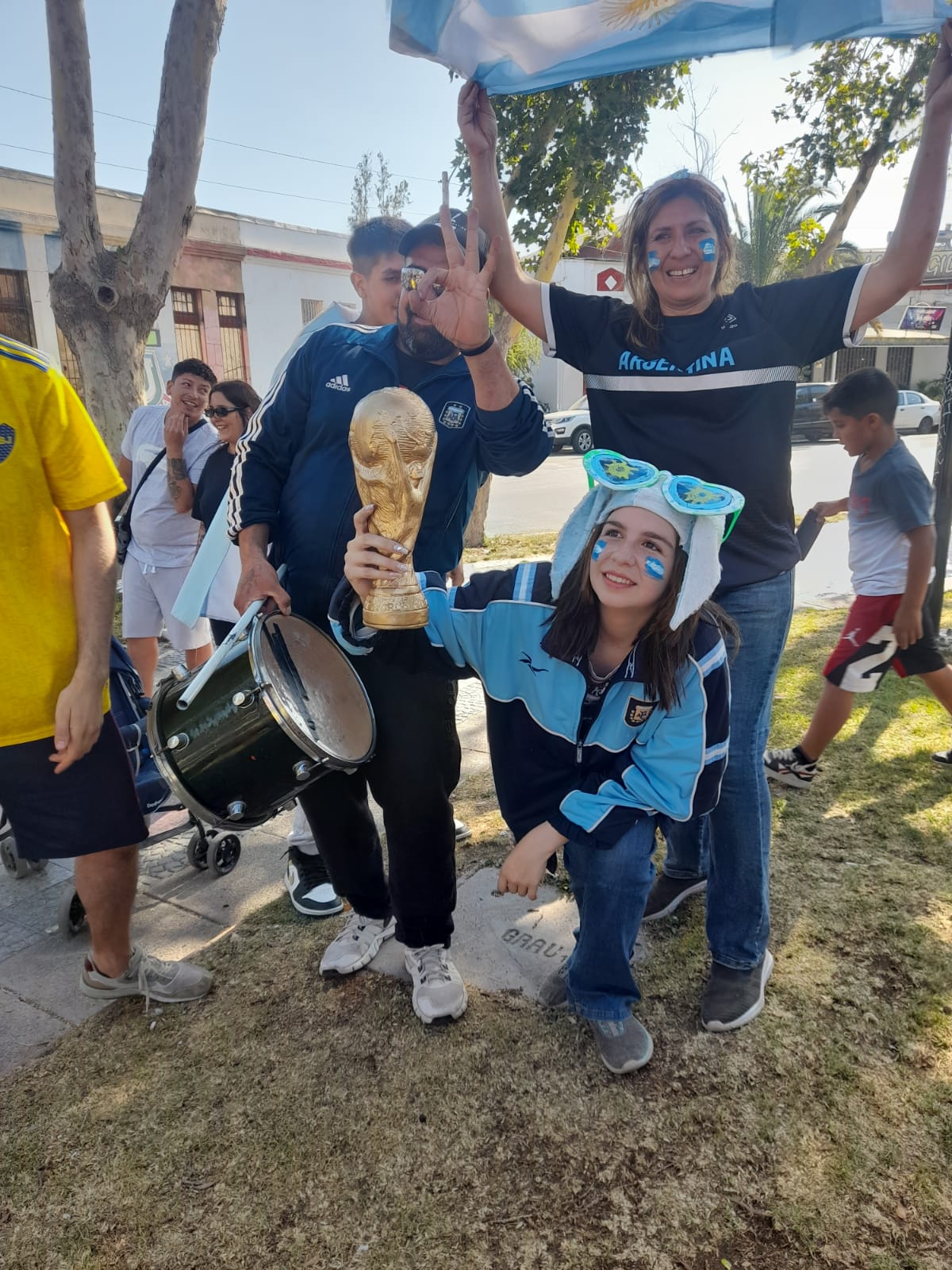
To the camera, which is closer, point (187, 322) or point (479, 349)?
point (479, 349)

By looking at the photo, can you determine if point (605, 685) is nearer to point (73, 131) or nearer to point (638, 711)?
point (638, 711)

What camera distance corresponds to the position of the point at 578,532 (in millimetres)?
2076

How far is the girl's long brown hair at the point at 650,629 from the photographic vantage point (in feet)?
6.56

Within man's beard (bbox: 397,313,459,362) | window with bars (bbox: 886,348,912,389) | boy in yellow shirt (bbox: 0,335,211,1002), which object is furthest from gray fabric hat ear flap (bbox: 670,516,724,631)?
window with bars (bbox: 886,348,912,389)

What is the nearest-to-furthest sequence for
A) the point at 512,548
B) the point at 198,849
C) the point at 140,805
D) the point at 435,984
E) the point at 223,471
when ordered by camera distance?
1. the point at 435,984
2. the point at 140,805
3. the point at 198,849
4. the point at 223,471
5. the point at 512,548

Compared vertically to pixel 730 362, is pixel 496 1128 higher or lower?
lower

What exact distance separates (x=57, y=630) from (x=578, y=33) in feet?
6.82

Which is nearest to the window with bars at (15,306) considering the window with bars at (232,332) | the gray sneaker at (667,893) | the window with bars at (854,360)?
the window with bars at (232,332)

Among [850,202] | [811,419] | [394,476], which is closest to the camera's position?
[394,476]

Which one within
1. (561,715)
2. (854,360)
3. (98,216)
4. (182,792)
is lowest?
(182,792)

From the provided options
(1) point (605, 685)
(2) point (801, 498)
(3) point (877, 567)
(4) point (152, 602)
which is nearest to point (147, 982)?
(1) point (605, 685)

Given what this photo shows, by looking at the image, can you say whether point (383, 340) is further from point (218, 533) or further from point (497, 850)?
point (497, 850)

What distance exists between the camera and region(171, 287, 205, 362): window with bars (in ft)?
64.3

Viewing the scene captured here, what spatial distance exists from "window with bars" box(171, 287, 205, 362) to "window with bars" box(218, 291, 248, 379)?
0.64 meters
